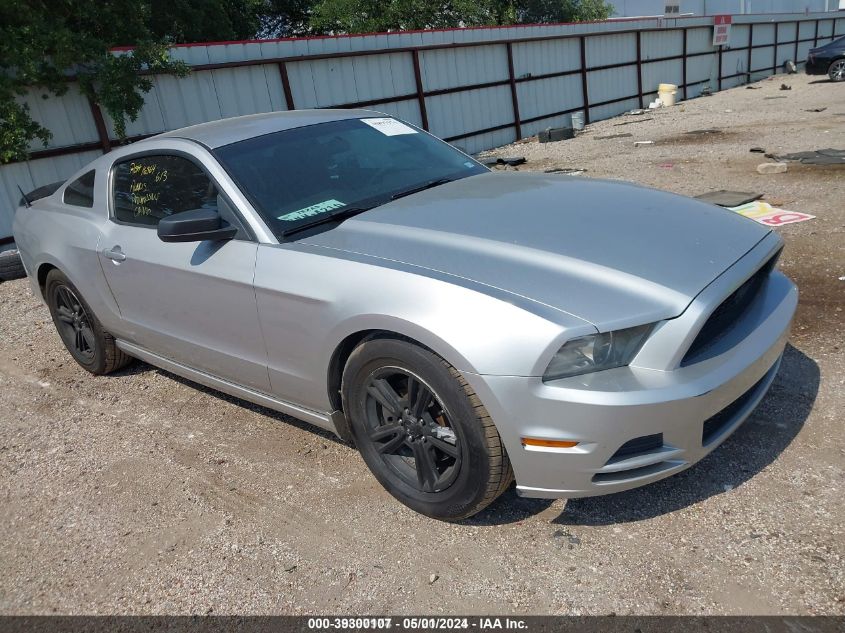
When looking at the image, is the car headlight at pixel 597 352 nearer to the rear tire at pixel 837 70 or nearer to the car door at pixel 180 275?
the car door at pixel 180 275

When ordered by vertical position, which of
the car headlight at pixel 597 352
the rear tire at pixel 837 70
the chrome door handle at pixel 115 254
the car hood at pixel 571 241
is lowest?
the rear tire at pixel 837 70

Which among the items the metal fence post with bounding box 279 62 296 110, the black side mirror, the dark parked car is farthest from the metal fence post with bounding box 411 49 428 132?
the dark parked car

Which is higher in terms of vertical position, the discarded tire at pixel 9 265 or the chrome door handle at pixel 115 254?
the chrome door handle at pixel 115 254

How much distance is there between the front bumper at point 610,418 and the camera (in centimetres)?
227

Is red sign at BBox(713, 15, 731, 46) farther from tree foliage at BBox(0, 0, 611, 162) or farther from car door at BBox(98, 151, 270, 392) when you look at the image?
car door at BBox(98, 151, 270, 392)

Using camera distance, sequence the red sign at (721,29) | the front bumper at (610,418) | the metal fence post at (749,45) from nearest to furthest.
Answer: the front bumper at (610,418) → the red sign at (721,29) → the metal fence post at (749,45)

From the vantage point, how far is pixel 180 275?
344cm

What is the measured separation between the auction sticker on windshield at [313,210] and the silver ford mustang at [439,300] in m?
0.01

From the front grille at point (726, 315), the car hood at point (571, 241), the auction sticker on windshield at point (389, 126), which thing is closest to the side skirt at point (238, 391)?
the car hood at point (571, 241)

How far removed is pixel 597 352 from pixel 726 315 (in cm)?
71

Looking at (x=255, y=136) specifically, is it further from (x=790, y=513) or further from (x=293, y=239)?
(x=790, y=513)

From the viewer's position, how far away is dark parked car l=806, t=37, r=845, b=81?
21.8 m

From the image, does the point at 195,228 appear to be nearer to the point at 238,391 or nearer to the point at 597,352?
the point at 238,391

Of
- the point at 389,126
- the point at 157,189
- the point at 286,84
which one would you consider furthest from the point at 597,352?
the point at 286,84
